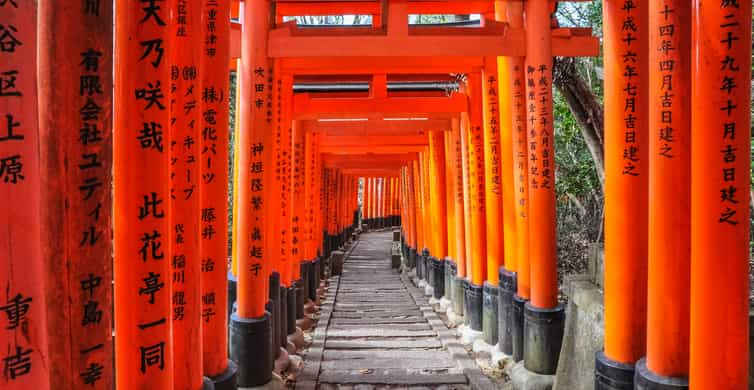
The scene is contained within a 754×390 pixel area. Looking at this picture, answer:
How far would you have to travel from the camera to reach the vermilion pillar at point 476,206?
750cm

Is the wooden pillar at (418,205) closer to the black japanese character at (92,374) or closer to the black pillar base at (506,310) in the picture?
the black pillar base at (506,310)

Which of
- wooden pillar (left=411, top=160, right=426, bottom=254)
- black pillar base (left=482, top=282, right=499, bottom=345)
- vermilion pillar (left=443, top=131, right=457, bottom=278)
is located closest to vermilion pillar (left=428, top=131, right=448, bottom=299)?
vermilion pillar (left=443, top=131, right=457, bottom=278)

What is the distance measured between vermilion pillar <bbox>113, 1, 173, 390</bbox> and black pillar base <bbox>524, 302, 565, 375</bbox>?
340 cm

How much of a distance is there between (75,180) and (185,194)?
1.12 m

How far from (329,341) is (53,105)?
6.36 metres

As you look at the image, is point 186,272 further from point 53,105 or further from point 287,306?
point 287,306

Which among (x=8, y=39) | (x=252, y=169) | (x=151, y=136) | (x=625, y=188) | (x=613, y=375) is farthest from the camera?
(x=252, y=169)

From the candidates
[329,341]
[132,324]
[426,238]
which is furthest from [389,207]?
[132,324]

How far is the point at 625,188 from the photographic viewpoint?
3.36 meters

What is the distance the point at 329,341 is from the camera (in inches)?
310

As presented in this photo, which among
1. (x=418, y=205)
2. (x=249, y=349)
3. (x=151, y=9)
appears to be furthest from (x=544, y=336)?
(x=418, y=205)

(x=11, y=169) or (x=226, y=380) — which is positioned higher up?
(x=11, y=169)

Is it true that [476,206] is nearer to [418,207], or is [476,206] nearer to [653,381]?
[653,381]

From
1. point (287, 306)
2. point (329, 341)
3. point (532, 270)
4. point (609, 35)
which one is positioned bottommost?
point (329, 341)
